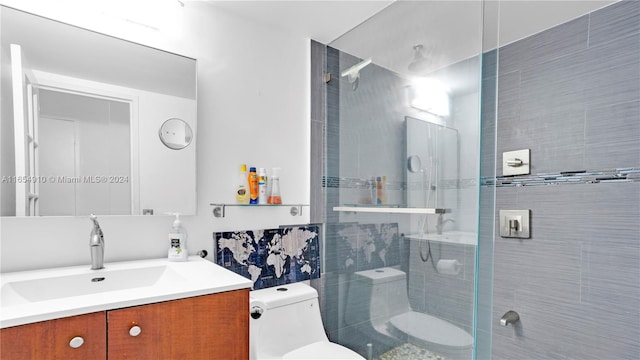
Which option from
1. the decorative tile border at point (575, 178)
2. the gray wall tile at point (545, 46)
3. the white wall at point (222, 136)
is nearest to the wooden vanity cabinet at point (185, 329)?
the white wall at point (222, 136)

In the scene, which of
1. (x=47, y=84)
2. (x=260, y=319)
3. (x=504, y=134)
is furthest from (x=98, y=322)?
(x=504, y=134)

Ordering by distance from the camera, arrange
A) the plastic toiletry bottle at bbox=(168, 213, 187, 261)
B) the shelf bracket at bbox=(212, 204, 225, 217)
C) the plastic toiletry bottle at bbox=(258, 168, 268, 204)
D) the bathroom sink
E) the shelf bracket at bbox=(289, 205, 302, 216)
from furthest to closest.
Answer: the shelf bracket at bbox=(289, 205, 302, 216), the plastic toiletry bottle at bbox=(258, 168, 268, 204), the shelf bracket at bbox=(212, 204, 225, 217), the plastic toiletry bottle at bbox=(168, 213, 187, 261), the bathroom sink

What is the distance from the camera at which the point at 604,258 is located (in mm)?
1569

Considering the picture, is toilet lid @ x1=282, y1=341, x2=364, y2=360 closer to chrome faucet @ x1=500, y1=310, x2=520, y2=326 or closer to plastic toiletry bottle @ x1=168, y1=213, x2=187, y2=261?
plastic toiletry bottle @ x1=168, y1=213, x2=187, y2=261

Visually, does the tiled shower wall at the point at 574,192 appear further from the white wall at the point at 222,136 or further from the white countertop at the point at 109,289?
the white countertop at the point at 109,289

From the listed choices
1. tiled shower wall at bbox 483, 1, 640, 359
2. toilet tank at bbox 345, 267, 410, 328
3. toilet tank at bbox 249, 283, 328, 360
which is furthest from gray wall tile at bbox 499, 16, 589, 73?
toilet tank at bbox 249, 283, 328, 360

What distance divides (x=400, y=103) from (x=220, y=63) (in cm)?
94

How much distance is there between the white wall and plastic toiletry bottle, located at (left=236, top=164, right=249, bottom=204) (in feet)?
0.12

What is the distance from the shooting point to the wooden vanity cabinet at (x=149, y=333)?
0.82 metres

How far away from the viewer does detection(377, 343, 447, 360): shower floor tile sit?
1453 mm

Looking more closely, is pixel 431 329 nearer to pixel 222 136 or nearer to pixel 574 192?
pixel 574 192

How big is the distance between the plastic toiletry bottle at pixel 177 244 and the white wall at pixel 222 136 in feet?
0.32

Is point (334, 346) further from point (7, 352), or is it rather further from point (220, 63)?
point (220, 63)

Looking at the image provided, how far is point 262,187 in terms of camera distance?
1.78 m
